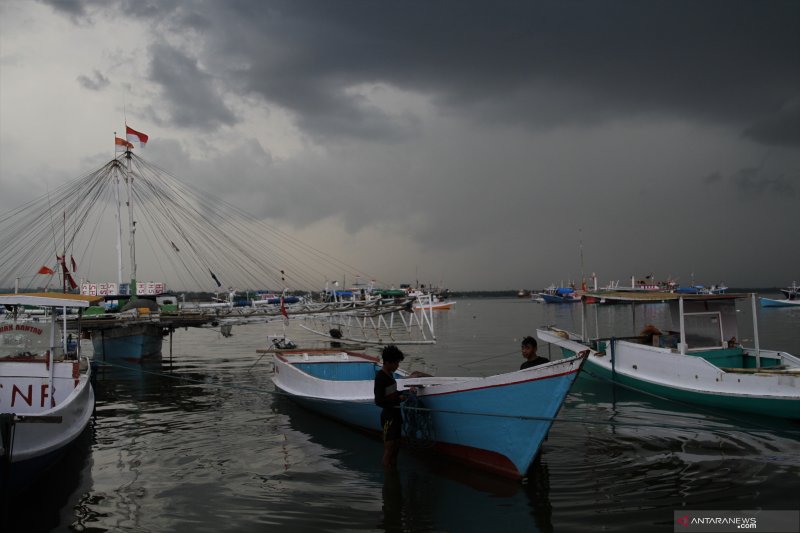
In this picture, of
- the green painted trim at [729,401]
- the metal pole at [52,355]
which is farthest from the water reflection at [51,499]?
the green painted trim at [729,401]

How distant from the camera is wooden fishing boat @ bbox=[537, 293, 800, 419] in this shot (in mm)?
13156

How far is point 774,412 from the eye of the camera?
1309cm

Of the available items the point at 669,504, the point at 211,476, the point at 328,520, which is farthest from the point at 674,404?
the point at 211,476

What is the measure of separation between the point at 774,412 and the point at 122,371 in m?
26.8

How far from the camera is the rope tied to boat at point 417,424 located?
1041cm

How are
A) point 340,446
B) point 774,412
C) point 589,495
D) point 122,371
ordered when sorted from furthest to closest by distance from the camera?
point 122,371, point 774,412, point 340,446, point 589,495

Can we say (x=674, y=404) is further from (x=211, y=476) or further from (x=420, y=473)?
(x=211, y=476)

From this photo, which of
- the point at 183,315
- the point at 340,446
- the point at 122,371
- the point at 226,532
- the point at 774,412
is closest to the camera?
the point at 226,532

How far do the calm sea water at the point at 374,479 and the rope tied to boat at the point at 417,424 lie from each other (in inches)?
19.5

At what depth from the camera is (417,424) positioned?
34.3ft

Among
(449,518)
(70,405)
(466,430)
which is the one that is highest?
(70,405)

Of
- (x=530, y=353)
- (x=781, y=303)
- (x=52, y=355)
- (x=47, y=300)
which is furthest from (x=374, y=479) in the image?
(x=781, y=303)

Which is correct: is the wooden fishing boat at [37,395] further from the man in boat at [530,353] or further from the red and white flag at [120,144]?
the red and white flag at [120,144]

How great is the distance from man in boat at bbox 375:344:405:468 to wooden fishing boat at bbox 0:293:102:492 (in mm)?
5002
